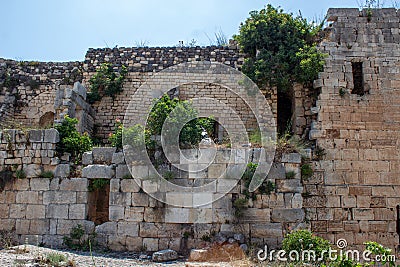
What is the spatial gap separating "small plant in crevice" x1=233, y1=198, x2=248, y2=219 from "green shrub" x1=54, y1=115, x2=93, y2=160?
4211 millimetres

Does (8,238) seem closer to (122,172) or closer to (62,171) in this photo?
(62,171)

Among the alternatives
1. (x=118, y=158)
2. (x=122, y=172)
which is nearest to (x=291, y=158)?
(x=122, y=172)

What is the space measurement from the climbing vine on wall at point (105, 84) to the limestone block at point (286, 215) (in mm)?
6211

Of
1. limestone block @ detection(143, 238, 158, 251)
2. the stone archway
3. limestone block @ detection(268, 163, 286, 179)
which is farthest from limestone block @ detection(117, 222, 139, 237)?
the stone archway

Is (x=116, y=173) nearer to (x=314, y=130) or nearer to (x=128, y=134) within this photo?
(x=128, y=134)

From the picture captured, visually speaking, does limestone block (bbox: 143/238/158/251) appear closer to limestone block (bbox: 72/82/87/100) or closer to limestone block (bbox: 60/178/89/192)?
limestone block (bbox: 60/178/89/192)

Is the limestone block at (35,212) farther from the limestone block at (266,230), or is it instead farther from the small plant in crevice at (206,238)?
the limestone block at (266,230)

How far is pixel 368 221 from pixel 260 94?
4438 millimetres

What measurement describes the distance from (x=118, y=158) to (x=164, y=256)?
107 inches

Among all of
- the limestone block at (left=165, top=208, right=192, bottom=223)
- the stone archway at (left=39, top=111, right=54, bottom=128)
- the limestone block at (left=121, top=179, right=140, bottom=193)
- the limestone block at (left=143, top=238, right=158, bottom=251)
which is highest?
the stone archway at (left=39, top=111, right=54, bottom=128)

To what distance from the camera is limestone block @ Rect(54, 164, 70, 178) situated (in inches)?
457

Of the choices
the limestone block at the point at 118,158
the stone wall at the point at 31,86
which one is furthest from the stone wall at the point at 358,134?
the stone wall at the point at 31,86

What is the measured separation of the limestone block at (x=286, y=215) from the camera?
36.2 feet

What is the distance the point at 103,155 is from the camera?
11695 mm
